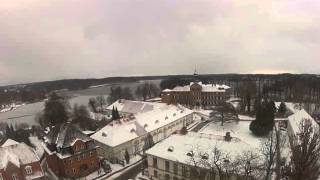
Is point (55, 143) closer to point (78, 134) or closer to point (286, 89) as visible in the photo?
point (78, 134)

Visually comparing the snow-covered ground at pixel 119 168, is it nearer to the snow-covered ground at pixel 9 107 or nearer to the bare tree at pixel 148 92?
the bare tree at pixel 148 92

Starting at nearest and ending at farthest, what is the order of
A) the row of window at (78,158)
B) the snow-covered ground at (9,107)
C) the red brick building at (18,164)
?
the red brick building at (18,164), the row of window at (78,158), the snow-covered ground at (9,107)

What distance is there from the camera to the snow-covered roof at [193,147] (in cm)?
3247

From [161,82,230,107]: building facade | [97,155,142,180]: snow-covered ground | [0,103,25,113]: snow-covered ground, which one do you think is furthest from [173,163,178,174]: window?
[0,103,25,113]: snow-covered ground

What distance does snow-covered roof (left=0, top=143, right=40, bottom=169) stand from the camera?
3288 cm

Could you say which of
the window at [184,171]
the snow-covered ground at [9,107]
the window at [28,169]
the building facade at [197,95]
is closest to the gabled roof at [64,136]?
the window at [28,169]

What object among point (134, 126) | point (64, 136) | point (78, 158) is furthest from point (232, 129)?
point (64, 136)

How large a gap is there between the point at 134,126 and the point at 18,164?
65.7 feet

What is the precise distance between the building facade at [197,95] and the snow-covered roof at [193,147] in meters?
55.4

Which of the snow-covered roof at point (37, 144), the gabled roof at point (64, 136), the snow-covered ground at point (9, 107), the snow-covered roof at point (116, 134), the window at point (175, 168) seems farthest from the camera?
the snow-covered ground at point (9, 107)

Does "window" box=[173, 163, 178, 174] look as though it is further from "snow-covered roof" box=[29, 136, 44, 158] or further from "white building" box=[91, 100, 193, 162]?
"snow-covered roof" box=[29, 136, 44, 158]

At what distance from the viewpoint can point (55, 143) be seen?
125 feet

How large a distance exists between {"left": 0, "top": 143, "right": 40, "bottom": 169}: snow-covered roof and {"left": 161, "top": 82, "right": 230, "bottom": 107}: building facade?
5999 cm

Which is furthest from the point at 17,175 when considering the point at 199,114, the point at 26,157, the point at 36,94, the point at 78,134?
the point at 36,94
